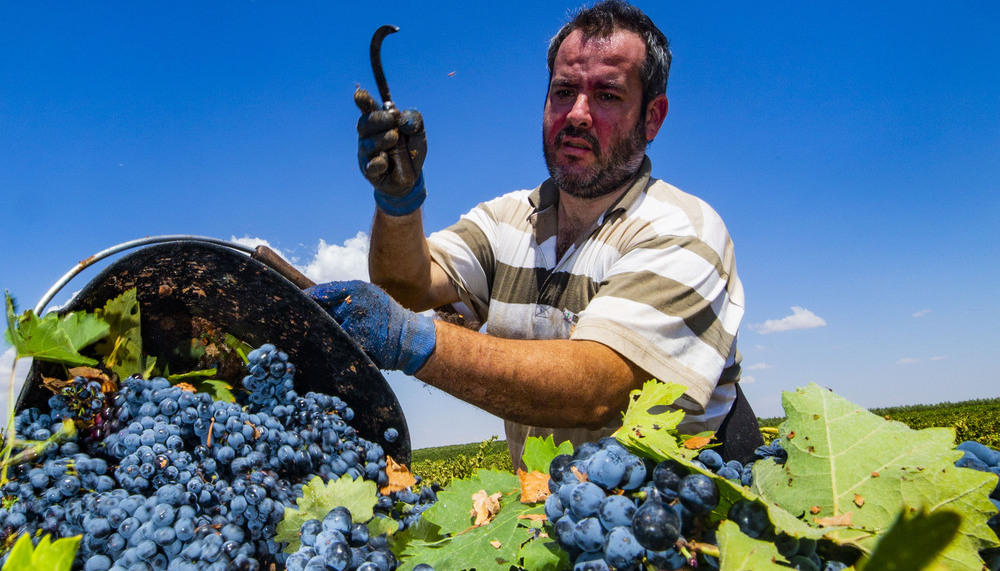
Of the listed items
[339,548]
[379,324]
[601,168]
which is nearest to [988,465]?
[339,548]

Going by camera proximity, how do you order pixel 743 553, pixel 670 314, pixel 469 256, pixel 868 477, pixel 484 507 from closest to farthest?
pixel 743 553 < pixel 868 477 < pixel 484 507 < pixel 670 314 < pixel 469 256

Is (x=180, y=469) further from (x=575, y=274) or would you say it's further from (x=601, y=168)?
(x=601, y=168)

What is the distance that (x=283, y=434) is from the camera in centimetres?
113

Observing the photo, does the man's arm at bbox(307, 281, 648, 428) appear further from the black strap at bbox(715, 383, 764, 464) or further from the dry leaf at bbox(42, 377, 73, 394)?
the black strap at bbox(715, 383, 764, 464)

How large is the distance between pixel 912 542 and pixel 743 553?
0.66 feet

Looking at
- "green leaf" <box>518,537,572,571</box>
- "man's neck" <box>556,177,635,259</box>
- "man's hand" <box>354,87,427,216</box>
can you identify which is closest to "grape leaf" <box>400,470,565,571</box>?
"green leaf" <box>518,537,572,571</box>

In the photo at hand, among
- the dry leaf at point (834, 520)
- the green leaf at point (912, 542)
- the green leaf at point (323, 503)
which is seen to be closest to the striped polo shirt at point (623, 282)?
the green leaf at point (323, 503)

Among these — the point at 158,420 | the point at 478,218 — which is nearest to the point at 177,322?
the point at 158,420

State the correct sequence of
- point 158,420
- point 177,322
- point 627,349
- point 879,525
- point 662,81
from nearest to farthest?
point 879,525
point 158,420
point 177,322
point 627,349
point 662,81

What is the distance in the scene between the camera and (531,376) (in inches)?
76.4

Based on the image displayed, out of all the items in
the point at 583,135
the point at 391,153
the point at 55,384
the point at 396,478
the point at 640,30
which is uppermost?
A: the point at 640,30

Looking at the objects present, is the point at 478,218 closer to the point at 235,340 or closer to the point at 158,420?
the point at 235,340

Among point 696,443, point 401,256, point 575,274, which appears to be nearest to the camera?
point 696,443

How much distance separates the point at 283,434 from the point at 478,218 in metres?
2.68
